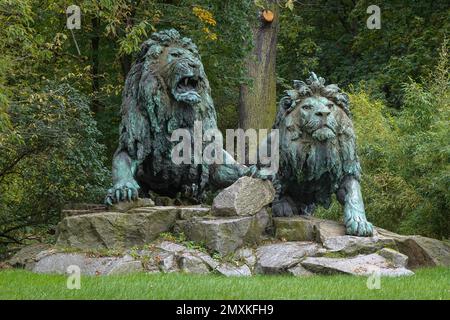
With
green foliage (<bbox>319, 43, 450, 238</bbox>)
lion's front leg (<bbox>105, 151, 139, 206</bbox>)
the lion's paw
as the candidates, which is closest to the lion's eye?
the lion's paw

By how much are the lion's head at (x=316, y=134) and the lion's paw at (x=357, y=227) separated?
601mm

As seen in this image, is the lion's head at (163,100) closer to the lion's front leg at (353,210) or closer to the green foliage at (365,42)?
the lion's front leg at (353,210)

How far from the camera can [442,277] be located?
894 cm

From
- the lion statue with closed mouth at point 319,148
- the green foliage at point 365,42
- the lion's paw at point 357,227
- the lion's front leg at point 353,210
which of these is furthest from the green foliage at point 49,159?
the green foliage at point 365,42

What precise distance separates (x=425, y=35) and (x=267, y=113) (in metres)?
→ 5.81

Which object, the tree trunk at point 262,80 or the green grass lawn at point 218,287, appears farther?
the tree trunk at point 262,80

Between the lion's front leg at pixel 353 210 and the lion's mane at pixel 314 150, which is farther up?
the lion's mane at pixel 314 150

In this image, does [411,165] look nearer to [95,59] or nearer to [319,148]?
[319,148]

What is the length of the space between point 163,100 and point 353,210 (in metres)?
2.65

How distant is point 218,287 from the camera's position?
781cm

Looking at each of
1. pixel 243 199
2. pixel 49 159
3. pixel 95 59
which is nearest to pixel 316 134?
pixel 243 199

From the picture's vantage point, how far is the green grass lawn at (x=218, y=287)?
24.3 feet

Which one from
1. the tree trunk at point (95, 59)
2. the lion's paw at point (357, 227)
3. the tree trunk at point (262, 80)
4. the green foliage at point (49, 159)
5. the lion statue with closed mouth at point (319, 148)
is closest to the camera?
the lion's paw at point (357, 227)

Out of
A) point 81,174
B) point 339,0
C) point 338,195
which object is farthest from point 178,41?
point 339,0
